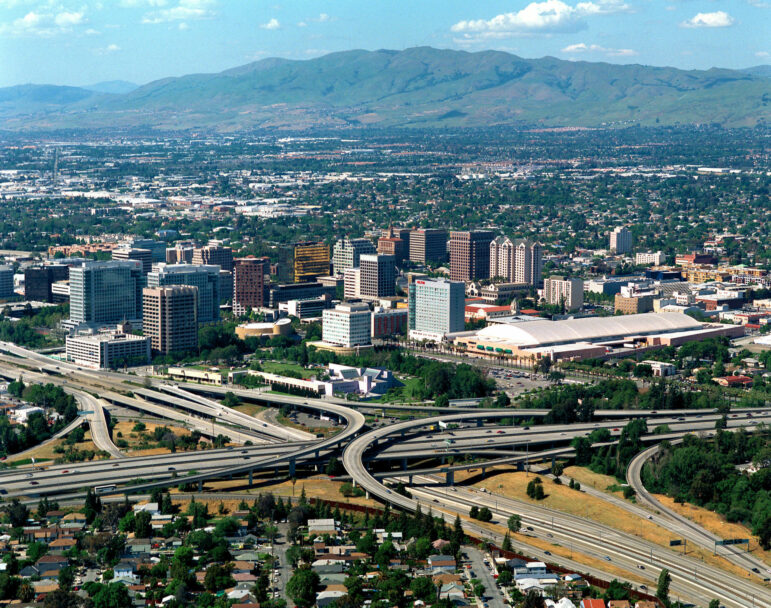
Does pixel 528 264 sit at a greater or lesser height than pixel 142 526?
greater

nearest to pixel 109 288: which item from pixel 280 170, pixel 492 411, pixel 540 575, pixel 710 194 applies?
pixel 492 411

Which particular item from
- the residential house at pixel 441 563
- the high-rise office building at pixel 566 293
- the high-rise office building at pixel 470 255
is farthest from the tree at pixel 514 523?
the high-rise office building at pixel 470 255

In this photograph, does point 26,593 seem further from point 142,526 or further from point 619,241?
point 619,241

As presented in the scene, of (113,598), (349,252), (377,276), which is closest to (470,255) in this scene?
(349,252)

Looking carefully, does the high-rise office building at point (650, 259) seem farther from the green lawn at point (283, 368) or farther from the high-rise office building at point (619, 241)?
the green lawn at point (283, 368)

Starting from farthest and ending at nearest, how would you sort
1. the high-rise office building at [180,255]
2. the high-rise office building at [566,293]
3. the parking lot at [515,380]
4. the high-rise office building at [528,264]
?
1. the high-rise office building at [180,255]
2. the high-rise office building at [528,264]
3. the high-rise office building at [566,293]
4. the parking lot at [515,380]

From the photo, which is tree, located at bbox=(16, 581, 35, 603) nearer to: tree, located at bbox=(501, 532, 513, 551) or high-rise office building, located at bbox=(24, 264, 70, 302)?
tree, located at bbox=(501, 532, 513, 551)

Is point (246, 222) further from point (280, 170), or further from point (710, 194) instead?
point (280, 170)
